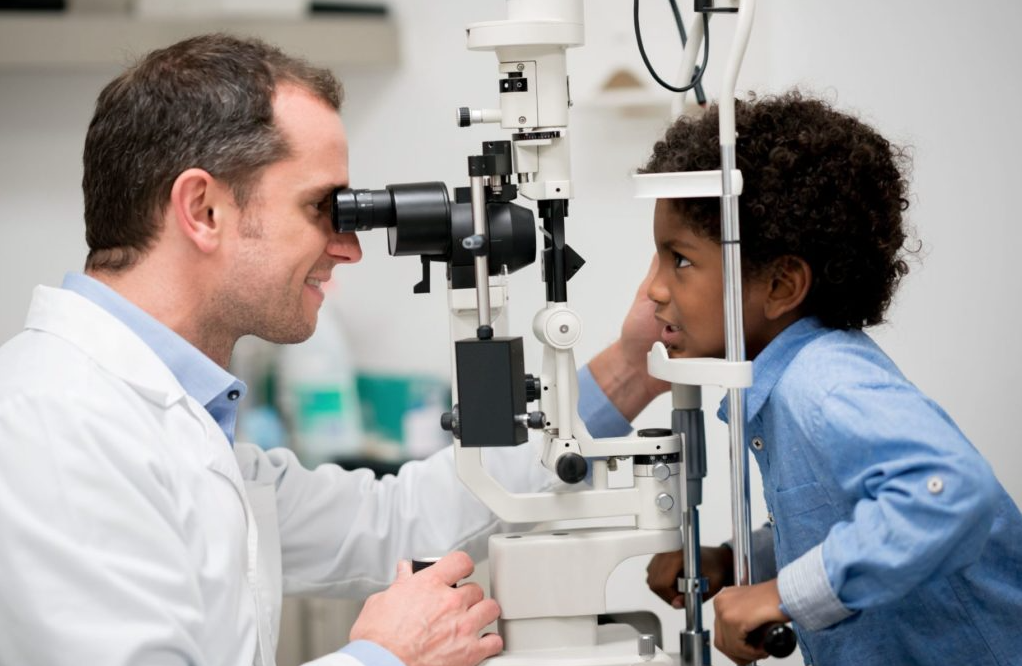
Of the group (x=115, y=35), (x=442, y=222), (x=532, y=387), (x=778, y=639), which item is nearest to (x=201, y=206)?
(x=442, y=222)

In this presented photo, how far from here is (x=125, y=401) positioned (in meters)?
1.20

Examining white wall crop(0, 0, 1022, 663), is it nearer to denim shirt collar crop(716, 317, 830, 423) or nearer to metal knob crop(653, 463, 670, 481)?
denim shirt collar crop(716, 317, 830, 423)

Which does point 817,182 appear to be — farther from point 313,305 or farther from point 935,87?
point 935,87

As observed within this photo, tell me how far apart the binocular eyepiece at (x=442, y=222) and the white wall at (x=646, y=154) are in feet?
3.57

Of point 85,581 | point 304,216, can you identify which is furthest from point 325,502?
point 85,581

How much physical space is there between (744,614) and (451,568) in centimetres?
35

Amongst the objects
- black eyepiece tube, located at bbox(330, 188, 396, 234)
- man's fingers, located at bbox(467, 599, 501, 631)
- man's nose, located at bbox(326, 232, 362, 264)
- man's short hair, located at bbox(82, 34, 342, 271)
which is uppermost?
man's short hair, located at bbox(82, 34, 342, 271)

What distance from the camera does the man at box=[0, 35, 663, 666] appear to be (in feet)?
3.57

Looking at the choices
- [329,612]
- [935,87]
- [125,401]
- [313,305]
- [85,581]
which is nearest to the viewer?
[85,581]

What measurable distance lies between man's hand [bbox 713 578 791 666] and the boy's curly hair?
1.15ft

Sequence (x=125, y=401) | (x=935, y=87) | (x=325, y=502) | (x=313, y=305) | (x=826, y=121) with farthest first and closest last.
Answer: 1. (x=935, y=87)
2. (x=325, y=502)
3. (x=313, y=305)
4. (x=826, y=121)
5. (x=125, y=401)

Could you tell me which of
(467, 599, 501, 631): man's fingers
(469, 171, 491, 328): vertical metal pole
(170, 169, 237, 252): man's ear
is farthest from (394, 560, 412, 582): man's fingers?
(170, 169, 237, 252): man's ear

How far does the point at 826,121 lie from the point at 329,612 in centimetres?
163

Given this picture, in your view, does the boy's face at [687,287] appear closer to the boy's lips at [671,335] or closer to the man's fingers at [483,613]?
the boy's lips at [671,335]
